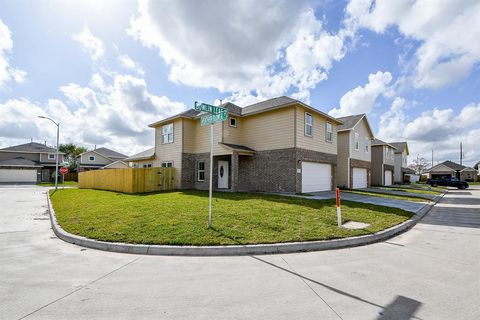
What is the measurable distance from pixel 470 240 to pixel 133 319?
835 cm

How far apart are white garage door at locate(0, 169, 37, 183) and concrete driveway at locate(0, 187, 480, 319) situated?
45.2 meters

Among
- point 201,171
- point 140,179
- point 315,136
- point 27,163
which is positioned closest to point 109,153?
point 27,163

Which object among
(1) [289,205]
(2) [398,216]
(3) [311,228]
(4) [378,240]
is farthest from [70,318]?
(2) [398,216]

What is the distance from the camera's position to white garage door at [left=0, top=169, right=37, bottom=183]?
39.3m

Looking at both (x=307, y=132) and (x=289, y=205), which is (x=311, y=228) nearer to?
(x=289, y=205)

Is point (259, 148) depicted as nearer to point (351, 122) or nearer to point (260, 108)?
point (260, 108)

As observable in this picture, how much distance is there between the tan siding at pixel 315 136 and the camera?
15656 millimetres

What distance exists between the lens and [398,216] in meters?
9.52

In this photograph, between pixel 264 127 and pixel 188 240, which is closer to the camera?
pixel 188 240

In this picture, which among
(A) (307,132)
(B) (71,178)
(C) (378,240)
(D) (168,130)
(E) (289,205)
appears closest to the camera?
(C) (378,240)

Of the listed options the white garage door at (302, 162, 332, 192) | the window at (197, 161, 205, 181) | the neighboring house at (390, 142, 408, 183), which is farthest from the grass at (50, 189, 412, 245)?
the neighboring house at (390, 142, 408, 183)

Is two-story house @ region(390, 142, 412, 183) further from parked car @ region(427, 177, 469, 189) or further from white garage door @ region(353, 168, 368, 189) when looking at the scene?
white garage door @ region(353, 168, 368, 189)

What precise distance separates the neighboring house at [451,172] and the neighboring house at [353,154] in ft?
128

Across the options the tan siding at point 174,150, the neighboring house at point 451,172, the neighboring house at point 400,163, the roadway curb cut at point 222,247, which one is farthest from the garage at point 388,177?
the neighboring house at point 451,172
